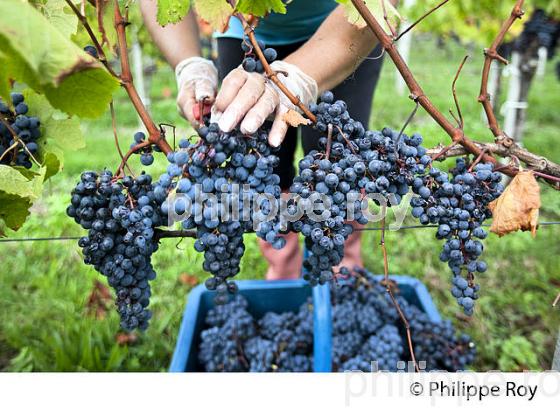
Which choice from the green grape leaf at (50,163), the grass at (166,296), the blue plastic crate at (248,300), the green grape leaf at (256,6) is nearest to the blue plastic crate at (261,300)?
the blue plastic crate at (248,300)

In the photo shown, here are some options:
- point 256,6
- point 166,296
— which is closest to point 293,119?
point 256,6

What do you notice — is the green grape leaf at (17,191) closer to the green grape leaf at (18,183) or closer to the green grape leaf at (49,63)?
the green grape leaf at (18,183)

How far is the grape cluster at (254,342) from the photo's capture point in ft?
5.57

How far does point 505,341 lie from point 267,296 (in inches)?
40.6

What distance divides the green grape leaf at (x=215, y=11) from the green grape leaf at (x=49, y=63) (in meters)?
0.32

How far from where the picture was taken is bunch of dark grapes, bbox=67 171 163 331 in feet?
3.08

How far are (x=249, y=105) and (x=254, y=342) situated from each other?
3.50ft

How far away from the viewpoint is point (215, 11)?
103 cm

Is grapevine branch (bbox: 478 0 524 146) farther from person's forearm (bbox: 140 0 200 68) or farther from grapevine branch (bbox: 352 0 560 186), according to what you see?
person's forearm (bbox: 140 0 200 68)

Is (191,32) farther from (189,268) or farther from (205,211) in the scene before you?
(189,268)

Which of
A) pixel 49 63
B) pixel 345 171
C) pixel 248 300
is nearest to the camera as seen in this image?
pixel 49 63

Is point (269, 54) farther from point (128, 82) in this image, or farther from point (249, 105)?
point (128, 82)
